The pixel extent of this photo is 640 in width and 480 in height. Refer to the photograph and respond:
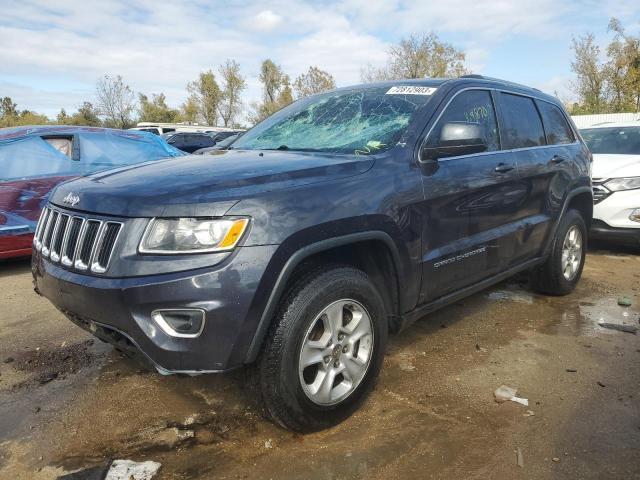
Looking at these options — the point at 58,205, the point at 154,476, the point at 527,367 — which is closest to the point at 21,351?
the point at 58,205

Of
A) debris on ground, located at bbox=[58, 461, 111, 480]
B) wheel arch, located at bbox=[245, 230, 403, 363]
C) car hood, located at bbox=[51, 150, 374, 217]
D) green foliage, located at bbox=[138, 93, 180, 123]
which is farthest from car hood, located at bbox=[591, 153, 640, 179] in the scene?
green foliage, located at bbox=[138, 93, 180, 123]

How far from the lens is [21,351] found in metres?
3.68

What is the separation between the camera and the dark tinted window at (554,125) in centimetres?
436

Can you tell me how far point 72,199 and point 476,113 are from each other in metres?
2.60

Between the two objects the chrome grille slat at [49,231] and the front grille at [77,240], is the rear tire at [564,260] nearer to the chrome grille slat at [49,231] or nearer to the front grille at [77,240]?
the front grille at [77,240]

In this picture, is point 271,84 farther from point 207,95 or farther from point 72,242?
point 72,242

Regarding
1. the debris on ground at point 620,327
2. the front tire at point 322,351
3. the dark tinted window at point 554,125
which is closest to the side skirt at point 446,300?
the front tire at point 322,351

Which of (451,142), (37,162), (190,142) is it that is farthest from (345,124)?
(190,142)

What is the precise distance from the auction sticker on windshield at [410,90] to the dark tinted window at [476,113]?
0.17 meters

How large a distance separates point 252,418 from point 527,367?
5.97 feet

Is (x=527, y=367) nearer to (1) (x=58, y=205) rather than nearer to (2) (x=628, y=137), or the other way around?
(1) (x=58, y=205)

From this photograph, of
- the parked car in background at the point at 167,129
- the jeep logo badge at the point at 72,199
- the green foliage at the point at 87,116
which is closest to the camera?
the jeep logo badge at the point at 72,199

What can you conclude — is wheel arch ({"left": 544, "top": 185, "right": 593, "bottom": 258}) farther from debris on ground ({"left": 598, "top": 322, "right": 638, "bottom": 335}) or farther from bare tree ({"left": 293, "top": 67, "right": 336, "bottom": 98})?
bare tree ({"left": 293, "top": 67, "right": 336, "bottom": 98})

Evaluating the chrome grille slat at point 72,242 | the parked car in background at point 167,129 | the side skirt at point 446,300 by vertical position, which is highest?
the parked car in background at point 167,129
